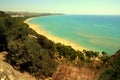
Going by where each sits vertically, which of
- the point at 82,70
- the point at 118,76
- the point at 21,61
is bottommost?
the point at 21,61

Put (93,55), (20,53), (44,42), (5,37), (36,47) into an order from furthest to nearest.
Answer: (93,55), (44,42), (5,37), (36,47), (20,53)

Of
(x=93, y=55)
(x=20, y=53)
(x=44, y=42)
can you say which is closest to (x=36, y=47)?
(x=20, y=53)

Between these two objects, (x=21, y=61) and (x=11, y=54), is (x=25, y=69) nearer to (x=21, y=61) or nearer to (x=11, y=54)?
(x=21, y=61)

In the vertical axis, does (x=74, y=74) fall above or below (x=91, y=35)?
above

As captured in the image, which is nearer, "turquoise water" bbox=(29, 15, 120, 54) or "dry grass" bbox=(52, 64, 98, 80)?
"dry grass" bbox=(52, 64, 98, 80)

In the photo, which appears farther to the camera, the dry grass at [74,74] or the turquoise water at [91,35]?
the turquoise water at [91,35]

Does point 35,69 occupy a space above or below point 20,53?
below

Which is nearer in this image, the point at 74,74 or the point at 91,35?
the point at 74,74

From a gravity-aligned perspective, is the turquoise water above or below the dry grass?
below

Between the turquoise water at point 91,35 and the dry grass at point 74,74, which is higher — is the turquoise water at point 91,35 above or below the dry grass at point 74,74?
below

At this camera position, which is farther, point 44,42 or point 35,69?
point 44,42

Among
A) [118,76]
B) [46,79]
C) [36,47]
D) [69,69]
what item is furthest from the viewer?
[36,47]
